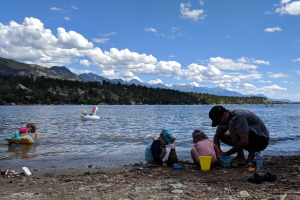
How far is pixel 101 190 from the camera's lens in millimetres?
6414

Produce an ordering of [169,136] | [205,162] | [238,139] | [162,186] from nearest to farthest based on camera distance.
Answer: [162,186] < [205,162] < [238,139] < [169,136]

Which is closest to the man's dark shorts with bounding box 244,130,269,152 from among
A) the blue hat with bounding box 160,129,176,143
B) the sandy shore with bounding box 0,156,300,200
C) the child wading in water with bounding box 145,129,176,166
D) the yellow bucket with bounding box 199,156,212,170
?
the sandy shore with bounding box 0,156,300,200

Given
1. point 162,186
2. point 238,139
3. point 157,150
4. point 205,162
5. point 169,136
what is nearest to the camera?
point 162,186

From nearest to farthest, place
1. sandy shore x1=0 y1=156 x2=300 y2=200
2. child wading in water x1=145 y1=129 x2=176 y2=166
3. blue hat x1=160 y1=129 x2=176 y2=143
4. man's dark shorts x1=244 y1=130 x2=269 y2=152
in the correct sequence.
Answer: sandy shore x1=0 y1=156 x2=300 y2=200 < man's dark shorts x1=244 y1=130 x2=269 y2=152 < blue hat x1=160 y1=129 x2=176 y2=143 < child wading in water x1=145 y1=129 x2=176 y2=166

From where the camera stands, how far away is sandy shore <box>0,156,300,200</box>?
575cm

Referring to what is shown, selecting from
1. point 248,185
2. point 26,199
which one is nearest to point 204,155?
A: point 248,185

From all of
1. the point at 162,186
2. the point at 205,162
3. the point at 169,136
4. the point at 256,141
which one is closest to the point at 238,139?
the point at 256,141

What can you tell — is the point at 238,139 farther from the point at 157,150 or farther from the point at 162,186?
the point at 162,186

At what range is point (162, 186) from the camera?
671 centimetres

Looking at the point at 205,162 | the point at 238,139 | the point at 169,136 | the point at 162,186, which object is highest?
the point at 238,139

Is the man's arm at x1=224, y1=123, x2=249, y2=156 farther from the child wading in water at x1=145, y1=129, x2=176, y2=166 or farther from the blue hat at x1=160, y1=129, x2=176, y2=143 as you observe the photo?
the child wading in water at x1=145, y1=129, x2=176, y2=166

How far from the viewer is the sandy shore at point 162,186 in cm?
575

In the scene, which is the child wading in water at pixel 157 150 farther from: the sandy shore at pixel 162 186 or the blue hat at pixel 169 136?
the sandy shore at pixel 162 186

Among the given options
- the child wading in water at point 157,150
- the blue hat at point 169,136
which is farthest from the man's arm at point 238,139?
the child wading in water at point 157,150
